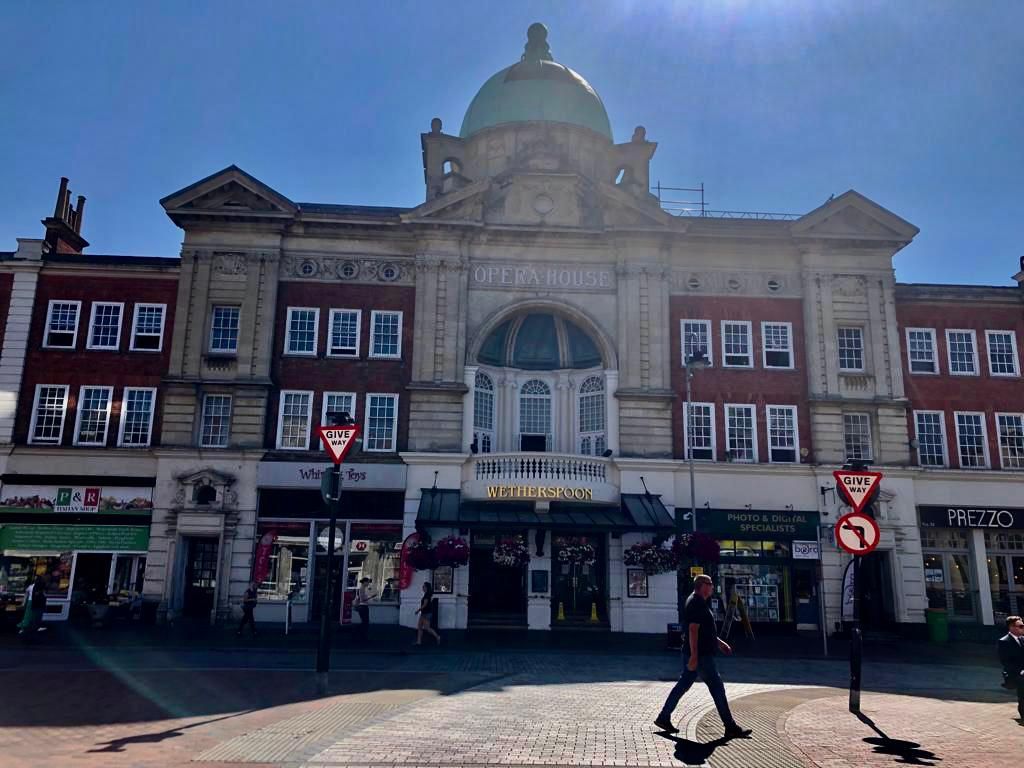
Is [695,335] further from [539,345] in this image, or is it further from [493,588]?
[493,588]

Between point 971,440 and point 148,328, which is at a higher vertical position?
point 148,328

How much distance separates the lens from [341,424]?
1616 cm

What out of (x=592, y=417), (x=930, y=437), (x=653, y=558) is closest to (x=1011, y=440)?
(x=930, y=437)

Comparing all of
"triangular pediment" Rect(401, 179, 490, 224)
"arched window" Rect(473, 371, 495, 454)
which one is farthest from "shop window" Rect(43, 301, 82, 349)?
"arched window" Rect(473, 371, 495, 454)

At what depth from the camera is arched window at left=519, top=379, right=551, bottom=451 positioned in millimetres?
31328

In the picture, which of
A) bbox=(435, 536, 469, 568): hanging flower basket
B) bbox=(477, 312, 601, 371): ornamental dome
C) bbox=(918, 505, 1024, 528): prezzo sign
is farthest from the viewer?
bbox=(477, 312, 601, 371): ornamental dome

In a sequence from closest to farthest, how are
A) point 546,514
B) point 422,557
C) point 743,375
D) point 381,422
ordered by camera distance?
1. point 422,557
2. point 546,514
3. point 381,422
4. point 743,375

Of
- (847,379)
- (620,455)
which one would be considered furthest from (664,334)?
(847,379)

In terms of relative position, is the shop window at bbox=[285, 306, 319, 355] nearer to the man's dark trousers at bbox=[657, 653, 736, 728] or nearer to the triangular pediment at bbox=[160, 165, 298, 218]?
the triangular pediment at bbox=[160, 165, 298, 218]

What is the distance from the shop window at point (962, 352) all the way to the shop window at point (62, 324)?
33.8 metres

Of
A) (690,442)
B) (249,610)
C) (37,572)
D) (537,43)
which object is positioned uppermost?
(537,43)

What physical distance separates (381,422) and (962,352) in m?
22.9

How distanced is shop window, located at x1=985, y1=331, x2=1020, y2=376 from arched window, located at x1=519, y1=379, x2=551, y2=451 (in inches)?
690

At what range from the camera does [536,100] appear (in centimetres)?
→ 3666
